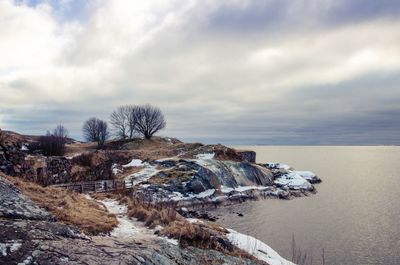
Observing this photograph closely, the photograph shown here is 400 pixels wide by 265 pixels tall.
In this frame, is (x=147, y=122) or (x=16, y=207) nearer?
(x=16, y=207)

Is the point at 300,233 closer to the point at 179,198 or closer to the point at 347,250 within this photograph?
the point at 347,250

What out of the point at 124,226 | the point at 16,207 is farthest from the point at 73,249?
the point at 124,226

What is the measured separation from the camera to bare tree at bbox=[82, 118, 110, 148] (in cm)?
8518

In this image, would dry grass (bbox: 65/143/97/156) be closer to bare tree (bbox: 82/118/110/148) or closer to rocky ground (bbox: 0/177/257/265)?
bare tree (bbox: 82/118/110/148)

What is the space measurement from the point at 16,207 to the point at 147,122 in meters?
72.1

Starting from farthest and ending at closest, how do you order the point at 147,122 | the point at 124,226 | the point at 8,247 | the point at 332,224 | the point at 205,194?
the point at 147,122
the point at 205,194
the point at 332,224
the point at 124,226
the point at 8,247

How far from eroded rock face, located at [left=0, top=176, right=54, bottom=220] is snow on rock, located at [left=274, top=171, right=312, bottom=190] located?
141 feet

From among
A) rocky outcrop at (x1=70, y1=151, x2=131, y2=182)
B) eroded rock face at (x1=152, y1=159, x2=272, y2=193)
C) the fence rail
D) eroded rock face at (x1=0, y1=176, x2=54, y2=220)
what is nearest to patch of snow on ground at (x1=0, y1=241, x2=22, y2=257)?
eroded rock face at (x1=0, y1=176, x2=54, y2=220)

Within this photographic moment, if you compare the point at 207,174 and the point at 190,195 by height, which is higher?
the point at 207,174

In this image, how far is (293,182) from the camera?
174 feet

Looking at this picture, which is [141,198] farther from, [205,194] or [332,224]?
[205,194]

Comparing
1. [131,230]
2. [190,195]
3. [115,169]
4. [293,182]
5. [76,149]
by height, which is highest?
[76,149]

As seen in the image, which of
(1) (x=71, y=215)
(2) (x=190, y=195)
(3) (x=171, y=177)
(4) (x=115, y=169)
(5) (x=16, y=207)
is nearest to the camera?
(5) (x=16, y=207)

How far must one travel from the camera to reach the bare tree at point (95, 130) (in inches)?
3354
